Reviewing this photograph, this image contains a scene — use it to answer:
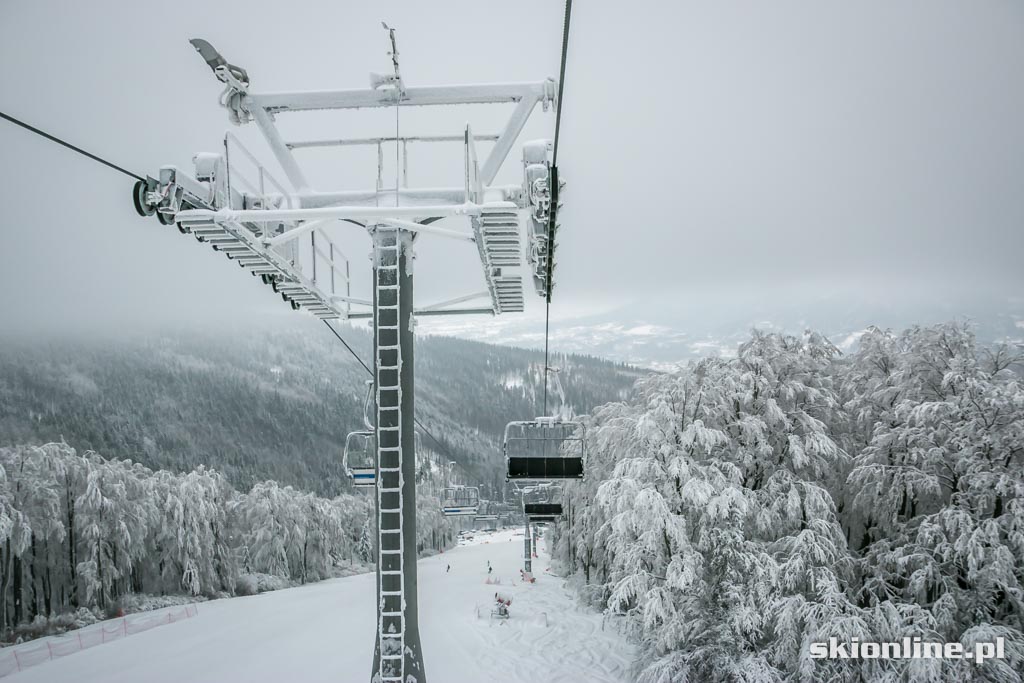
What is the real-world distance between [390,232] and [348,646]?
1992 centimetres

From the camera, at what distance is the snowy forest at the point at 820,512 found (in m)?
14.3

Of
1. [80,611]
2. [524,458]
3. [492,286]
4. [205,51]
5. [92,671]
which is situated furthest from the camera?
[80,611]

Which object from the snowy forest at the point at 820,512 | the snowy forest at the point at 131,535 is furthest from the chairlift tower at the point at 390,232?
the snowy forest at the point at 131,535

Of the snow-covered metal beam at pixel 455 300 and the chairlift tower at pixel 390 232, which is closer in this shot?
the chairlift tower at pixel 390 232

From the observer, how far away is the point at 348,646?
2458 cm

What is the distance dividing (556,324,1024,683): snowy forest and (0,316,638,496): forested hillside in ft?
159

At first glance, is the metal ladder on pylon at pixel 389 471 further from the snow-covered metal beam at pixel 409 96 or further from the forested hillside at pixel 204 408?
the forested hillside at pixel 204 408

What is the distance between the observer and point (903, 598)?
15883 millimetres

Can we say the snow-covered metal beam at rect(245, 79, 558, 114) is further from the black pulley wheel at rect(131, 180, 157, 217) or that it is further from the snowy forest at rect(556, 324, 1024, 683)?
the snowy forest at rect(556, 324, 1024, 683)

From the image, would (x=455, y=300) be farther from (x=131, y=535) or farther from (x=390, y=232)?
(x=131, y=535)

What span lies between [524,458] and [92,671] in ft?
64.4

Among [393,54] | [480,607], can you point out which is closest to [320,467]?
[480,607]

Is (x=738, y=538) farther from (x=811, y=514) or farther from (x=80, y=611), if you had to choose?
(x=80, y=611)

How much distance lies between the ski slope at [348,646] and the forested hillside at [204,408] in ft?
108
